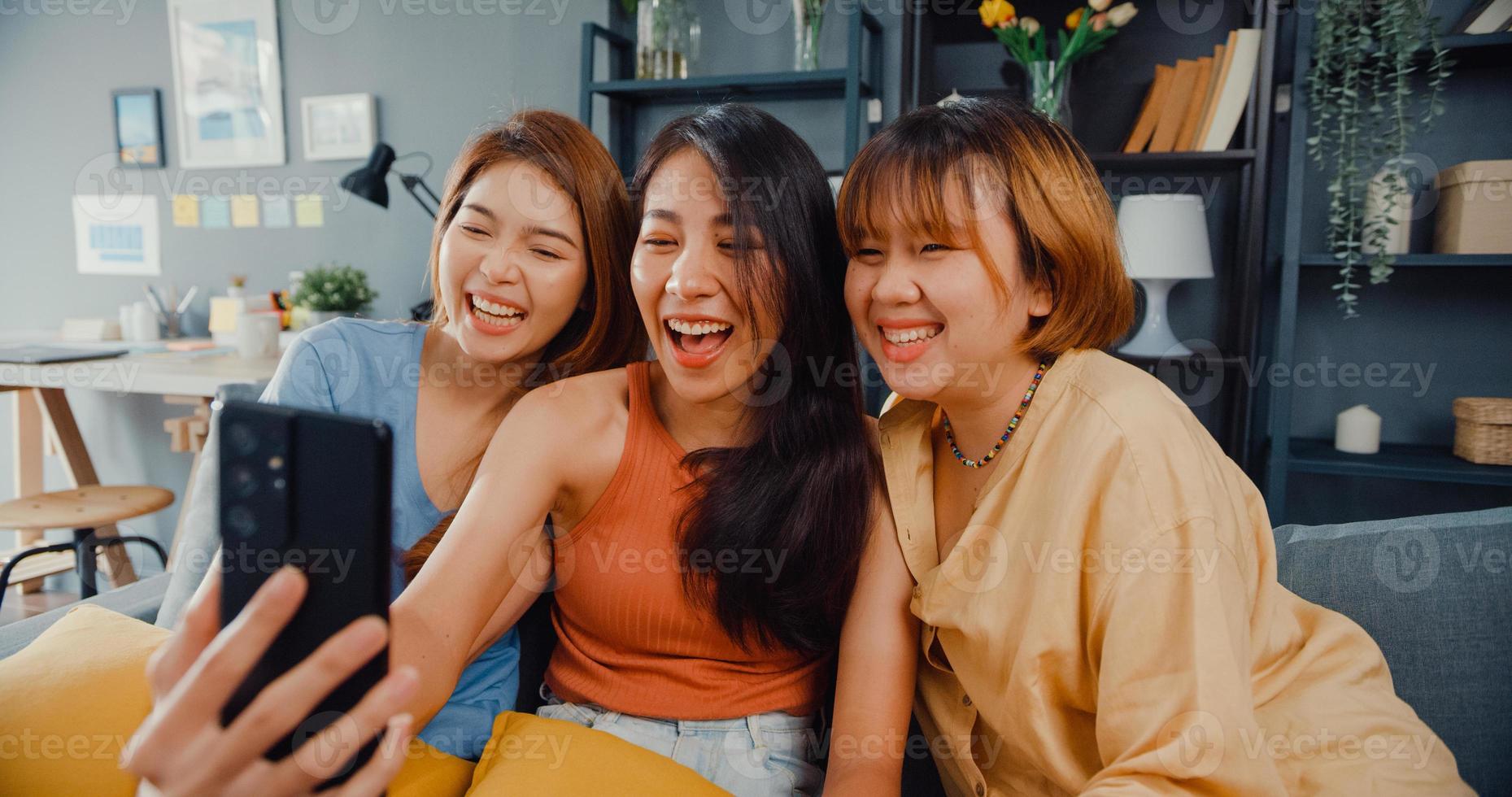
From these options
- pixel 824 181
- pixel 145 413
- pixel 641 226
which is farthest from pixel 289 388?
pixel 145 413

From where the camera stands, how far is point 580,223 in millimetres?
1293

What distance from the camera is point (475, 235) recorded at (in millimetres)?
1298

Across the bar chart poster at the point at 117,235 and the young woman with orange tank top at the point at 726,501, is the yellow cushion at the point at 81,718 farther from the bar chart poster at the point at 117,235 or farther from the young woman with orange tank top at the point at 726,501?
the bar chart poster at the point at 117,235

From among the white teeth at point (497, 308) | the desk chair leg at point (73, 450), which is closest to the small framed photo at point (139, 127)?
the desk chair leg at point (73, 450)

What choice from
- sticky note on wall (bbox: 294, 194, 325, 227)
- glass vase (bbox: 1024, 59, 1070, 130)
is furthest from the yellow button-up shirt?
sticky note on wall (bbox: 294, 194, 325, 227)

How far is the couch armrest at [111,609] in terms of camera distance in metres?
1.26

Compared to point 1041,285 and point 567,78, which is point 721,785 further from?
point 567,78

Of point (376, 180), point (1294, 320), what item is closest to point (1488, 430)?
point (1294, 320)

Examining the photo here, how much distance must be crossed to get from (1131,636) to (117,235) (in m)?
4.34

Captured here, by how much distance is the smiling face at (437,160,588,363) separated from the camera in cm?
127

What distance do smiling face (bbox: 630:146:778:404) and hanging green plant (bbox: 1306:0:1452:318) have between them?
1.75 m

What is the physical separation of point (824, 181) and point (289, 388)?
786 millimetres

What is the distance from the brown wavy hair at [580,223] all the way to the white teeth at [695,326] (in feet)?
0.82

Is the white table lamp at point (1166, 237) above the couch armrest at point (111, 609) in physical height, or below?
above
